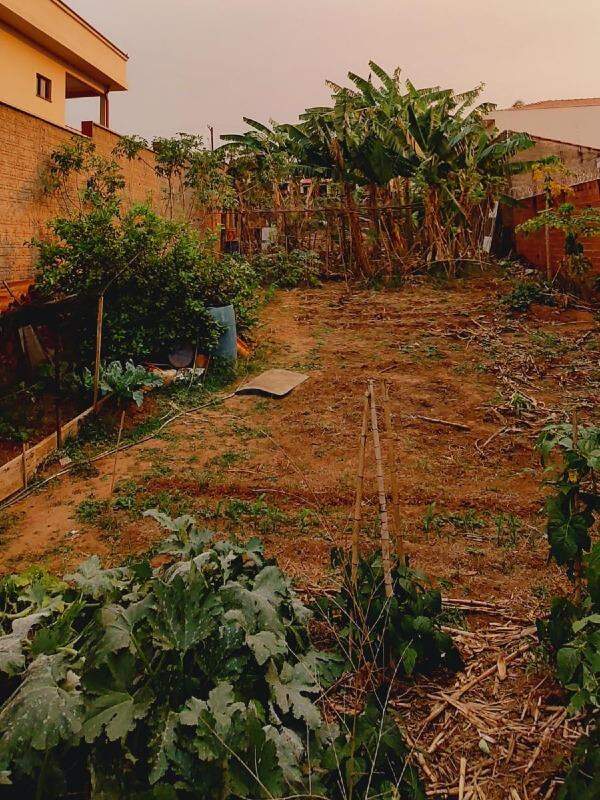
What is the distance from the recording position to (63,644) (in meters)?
2.14

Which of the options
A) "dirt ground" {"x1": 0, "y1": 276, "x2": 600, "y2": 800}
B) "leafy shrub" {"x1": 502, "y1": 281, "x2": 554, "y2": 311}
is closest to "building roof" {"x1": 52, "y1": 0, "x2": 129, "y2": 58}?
"dirt ground" {"x1": 0, "y1": 276, "x2": 600, "y2": 800}

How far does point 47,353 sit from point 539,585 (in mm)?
5993

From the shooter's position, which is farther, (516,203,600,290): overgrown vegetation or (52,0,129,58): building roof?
(52,0,129,58): building roof

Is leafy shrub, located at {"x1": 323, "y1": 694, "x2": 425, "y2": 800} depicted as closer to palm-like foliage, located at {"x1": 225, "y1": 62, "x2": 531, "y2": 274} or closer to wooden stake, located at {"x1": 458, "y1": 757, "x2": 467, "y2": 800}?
wooden stake, located at {"x1": 458, "y1": 757, "x2": 467, "y2": 800}

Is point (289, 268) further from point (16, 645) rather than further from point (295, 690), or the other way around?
point (16, 645)

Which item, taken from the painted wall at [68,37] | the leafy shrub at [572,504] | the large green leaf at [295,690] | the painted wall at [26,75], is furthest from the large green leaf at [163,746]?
the painted wall at [68,37]

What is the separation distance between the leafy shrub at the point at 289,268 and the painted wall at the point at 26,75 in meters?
5.56

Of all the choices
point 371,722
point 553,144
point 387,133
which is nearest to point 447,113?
point 387,133

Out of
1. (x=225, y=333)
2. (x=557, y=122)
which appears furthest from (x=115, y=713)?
(x=557, y=122)

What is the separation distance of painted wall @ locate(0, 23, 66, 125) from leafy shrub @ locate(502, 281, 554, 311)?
1009cm

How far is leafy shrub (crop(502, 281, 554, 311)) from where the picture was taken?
35.3ft

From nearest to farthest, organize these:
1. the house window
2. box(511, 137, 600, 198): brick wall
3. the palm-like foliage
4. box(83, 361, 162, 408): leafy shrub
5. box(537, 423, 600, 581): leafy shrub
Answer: box(537, 423, 600, 581): leafy shrub
box(83, 361, 162, 408): leafy shrub
the palm-like foliage
the house window
box(511, 137, 600, 198): brick wall

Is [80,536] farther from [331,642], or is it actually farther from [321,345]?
[321,345]

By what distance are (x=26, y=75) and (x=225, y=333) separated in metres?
10.5
